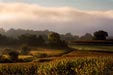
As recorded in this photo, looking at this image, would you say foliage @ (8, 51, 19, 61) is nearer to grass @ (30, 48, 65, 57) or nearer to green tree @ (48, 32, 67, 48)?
grass @ (30, 48, 65, 57)

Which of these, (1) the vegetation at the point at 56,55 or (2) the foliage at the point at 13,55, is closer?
(1) the vegetation at the point at 56,55

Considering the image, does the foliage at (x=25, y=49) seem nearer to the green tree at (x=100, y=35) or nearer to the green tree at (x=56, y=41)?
the green tree at (x=56, y=41)

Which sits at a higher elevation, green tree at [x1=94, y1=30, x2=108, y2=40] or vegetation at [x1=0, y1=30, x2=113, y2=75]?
green tree at [x1=94, y1=30, x2=108, y2=40]

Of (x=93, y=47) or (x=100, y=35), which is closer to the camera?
(x=100, y=35)

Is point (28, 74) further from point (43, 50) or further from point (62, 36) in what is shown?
point (62, 36)

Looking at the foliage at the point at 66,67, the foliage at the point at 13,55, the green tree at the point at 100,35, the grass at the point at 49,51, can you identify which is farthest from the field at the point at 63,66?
the green tree at the point at 100,35

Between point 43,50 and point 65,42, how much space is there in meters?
1.48

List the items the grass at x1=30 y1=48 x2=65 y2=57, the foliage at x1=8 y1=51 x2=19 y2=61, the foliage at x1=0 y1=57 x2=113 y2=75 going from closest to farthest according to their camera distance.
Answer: the foliage at x1=0 y1=57 x2=113 y2=75 → the foliage at x1=8 y1=51 x2=19 y2=61 → the grass at x1=30 y1=48 x2=65 y2=57

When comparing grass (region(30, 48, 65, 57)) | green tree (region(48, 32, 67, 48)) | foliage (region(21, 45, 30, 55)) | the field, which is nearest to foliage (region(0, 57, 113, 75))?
the field

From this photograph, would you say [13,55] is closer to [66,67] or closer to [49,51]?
[49,51]

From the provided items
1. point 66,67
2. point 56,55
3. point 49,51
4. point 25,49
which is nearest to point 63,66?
point 66,67

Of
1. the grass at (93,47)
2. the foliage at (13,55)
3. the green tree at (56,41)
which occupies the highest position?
the green tree at (56,41)

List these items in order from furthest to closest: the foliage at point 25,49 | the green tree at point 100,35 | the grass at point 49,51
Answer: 1. the green tree at point 100,35
2. the grass at point 49,51
3. the foliage at point 25,49

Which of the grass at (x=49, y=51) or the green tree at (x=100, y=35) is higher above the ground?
the green tree at (x=100, y=35)
